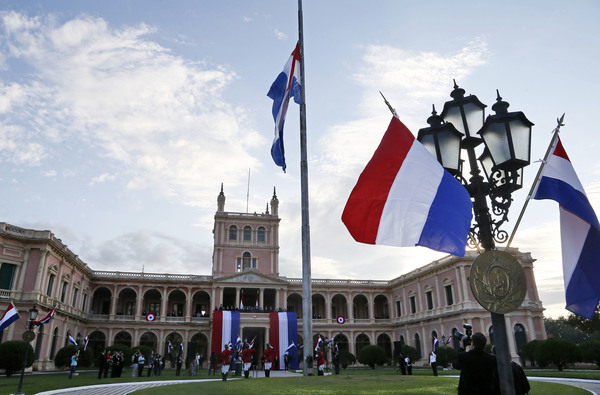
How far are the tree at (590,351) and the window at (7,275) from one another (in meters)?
40.7

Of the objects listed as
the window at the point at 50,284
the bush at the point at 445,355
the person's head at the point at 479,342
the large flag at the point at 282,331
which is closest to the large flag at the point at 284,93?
the person's head at the point at 479,342

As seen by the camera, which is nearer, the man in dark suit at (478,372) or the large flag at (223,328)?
the man in dark suit at (478,372)

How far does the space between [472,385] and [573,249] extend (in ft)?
8.20

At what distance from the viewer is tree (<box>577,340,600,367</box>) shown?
25203 millimetres

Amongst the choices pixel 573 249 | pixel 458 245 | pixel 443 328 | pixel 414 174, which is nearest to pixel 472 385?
pixel 458 245

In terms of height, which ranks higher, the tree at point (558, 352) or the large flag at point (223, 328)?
the large flag at point (223, 328)

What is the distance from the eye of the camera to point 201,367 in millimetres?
44875

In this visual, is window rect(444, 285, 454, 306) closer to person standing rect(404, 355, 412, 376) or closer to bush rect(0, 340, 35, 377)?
person standing rect(404, 355, 412, 376)

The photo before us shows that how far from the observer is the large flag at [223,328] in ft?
132

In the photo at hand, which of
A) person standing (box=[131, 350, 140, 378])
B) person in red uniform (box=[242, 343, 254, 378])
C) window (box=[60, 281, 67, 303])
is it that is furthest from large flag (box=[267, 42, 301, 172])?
window (box=[60, 281, 67, 303])

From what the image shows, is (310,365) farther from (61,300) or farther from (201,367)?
(201,367)

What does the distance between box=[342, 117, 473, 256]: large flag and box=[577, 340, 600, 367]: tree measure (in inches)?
1057

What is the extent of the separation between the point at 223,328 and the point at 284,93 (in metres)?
33.2

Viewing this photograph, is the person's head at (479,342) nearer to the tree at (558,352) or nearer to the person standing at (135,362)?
the person standing at (135,362)
